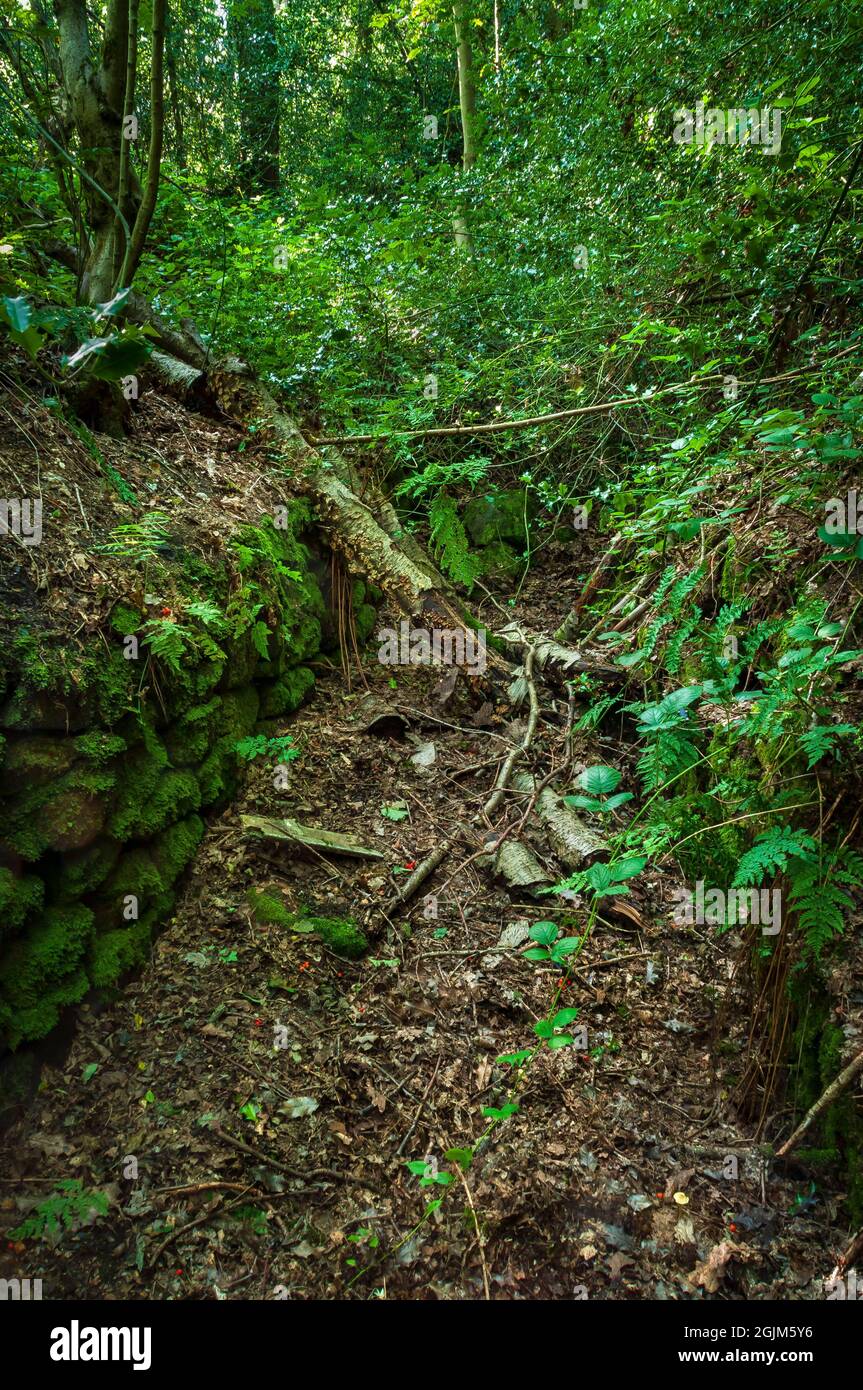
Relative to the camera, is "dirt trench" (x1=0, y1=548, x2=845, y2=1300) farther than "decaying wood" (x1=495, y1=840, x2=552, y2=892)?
No

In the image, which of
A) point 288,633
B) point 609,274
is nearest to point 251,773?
point 288,633

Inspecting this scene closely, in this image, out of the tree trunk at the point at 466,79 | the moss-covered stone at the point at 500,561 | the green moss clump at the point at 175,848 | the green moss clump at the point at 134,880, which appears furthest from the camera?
the tree trunk at the point at 466,79

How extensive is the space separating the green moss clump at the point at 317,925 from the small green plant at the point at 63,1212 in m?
1.16

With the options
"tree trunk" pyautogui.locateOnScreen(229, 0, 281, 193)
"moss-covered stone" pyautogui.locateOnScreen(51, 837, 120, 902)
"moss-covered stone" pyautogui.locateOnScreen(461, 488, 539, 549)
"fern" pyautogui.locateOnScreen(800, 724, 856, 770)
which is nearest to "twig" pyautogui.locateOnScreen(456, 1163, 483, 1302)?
"moss-covered stone" pyautogui.locateOnScreen(51, 837, 120, 902)

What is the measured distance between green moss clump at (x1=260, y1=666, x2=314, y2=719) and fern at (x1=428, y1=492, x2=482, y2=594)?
4.60 ft

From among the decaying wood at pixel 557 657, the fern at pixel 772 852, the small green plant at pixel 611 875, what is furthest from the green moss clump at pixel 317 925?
the decaying wood at pixel 557 657

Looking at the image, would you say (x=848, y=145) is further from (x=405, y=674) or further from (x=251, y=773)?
(x=251, y=773)

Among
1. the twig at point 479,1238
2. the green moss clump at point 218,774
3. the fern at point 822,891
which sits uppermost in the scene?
the green moss clump at point 218,774

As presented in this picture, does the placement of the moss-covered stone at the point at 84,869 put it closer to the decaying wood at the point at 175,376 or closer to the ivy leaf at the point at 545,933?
the ivy leaf at the point at 545,933

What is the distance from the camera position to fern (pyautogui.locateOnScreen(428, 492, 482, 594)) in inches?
205

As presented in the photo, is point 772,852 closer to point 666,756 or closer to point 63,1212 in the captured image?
point 666,756

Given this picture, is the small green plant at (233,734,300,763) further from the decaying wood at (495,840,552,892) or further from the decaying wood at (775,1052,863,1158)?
the decaying wood at (775,1052,863,1158)

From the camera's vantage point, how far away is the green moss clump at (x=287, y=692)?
4.19 metres

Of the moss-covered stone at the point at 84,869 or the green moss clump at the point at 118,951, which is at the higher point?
the moss-covered stone at the point at 84,869
